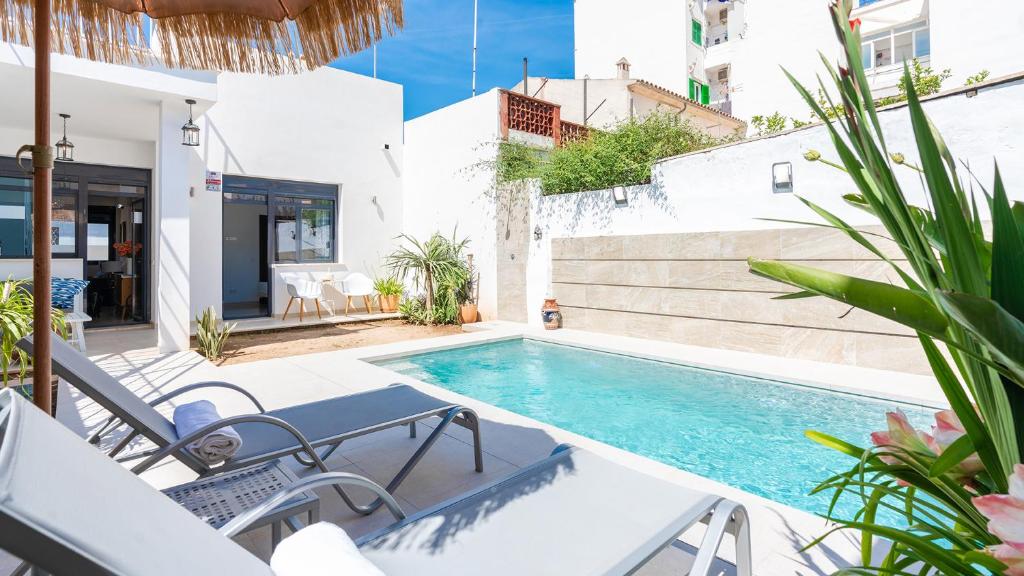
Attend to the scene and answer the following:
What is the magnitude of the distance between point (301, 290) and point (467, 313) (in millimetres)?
3539

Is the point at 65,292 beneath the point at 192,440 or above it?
above

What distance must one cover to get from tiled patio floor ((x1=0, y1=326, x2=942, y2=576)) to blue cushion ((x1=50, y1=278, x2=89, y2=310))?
78 centimetres

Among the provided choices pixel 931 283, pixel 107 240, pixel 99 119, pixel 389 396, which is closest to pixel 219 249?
pixel 107 240

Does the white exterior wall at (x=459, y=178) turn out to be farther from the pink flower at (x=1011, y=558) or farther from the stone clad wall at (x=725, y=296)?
the pink flower at (x=1011, y=558)

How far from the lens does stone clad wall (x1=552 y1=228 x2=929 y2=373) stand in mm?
6578

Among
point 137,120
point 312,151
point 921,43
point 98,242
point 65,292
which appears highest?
point 921,43

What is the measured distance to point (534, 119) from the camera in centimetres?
1153

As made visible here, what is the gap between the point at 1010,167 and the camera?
18.3ft

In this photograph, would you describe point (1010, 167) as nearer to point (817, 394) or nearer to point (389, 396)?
point (817, 394)

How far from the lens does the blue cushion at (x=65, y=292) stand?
23.4ft

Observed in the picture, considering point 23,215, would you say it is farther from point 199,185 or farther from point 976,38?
point 976,38

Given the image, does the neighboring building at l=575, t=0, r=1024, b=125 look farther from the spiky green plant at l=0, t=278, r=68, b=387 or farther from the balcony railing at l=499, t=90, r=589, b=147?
the spiky green plant at l=0, t=278, r=68, b=387

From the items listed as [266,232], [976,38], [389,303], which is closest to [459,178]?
[389,303]

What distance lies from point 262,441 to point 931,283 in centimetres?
296
